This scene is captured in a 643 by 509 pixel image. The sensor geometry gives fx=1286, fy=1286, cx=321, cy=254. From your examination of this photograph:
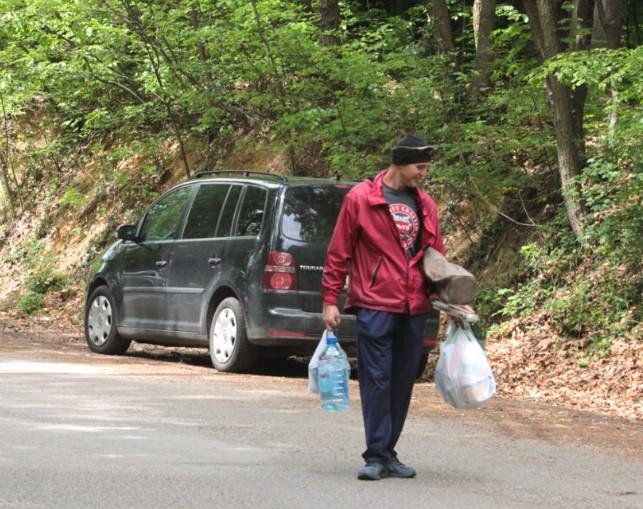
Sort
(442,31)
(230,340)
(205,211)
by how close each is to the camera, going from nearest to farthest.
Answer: (230,340)
(205,211)
(442,31)

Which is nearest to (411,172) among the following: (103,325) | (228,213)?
(228,213)

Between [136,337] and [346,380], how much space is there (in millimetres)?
7533

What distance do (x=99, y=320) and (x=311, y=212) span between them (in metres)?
3.84

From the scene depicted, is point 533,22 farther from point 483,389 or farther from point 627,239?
point 483,389

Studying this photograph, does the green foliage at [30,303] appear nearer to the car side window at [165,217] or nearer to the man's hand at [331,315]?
the car side window at [165,217]

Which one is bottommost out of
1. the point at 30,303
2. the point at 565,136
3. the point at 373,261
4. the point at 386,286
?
the point at 30,303

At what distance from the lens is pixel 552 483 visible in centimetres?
725

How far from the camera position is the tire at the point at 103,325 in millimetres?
14953

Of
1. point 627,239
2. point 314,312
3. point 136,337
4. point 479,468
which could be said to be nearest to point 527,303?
point 627,239

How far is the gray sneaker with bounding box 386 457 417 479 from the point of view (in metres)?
7.24

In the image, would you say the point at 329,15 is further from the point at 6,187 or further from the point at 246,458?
the point at 246,458

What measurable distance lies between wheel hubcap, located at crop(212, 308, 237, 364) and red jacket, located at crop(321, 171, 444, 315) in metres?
5.50

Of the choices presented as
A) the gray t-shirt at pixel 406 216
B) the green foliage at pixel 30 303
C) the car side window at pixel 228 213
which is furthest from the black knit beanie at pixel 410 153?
the green foliage at pixel 30 303

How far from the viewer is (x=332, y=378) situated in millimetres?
7367
